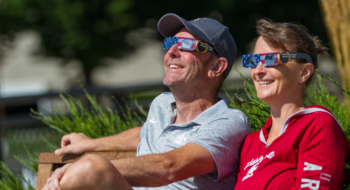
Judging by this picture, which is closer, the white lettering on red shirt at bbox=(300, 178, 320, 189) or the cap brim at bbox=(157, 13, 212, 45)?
the white lettering on red shirt at bbox=(300, 178, 320, 189)

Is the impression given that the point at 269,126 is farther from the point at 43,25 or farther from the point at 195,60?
the point at 43,25

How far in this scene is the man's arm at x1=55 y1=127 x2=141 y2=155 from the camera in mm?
2936

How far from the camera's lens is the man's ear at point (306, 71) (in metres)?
2.00

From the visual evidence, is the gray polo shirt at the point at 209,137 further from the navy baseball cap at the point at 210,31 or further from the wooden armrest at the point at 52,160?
the navy baseball cap at the point at 210,31

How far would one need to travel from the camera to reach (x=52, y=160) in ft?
9.57

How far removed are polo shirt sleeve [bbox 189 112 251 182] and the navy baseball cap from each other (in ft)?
1.64

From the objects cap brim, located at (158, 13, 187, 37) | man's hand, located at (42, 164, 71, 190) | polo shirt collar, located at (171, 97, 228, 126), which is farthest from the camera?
cap brim, located at (158, 13, 187, 37)

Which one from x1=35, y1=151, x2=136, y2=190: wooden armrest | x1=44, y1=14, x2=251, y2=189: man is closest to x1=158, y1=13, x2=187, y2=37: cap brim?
x1=44, y1=14, x2=251, y2=189: man

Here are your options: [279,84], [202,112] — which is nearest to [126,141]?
[202,112]

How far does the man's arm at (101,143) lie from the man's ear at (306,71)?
1388 mm

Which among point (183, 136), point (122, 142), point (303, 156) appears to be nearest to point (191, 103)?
point (183, 136)

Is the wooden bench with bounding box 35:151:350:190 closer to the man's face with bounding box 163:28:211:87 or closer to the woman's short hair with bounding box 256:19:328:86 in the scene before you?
the man's face with bounding box 163:28:211:87

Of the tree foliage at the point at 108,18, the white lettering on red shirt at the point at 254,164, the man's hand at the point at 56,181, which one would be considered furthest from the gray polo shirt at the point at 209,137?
the tree foliage at the point at 108,18

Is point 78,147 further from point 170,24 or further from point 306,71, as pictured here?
point 306,71
